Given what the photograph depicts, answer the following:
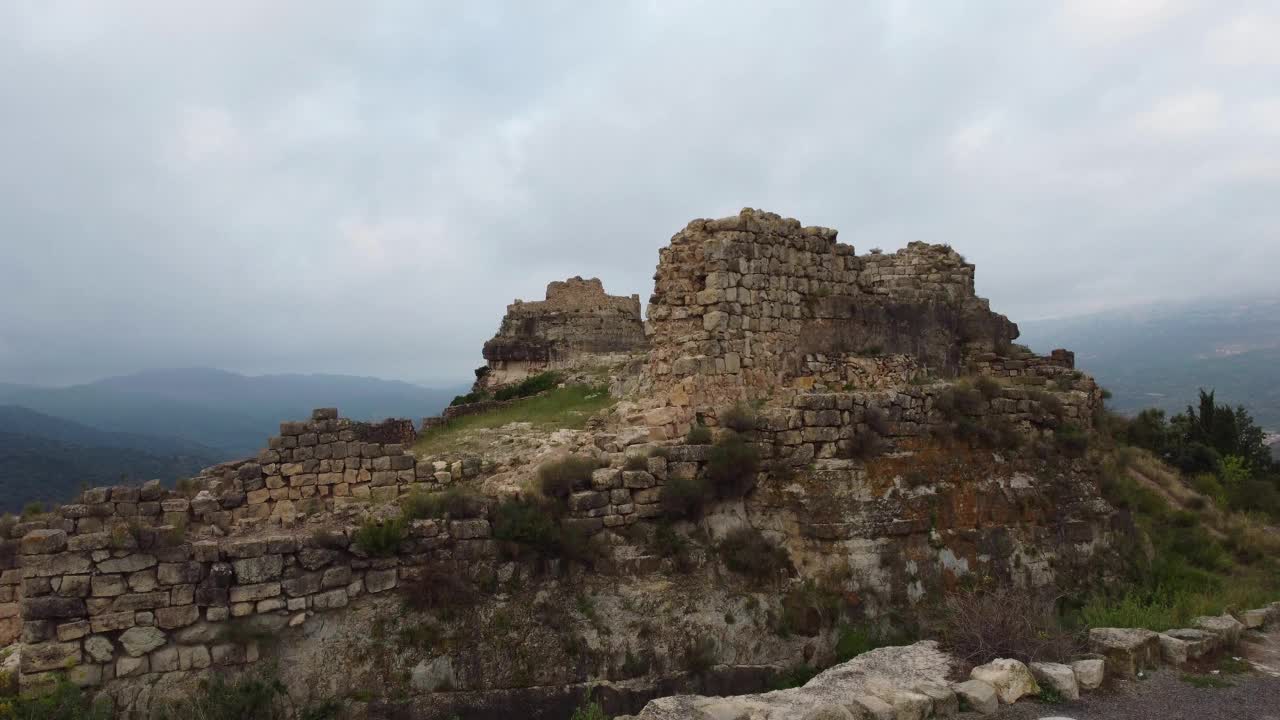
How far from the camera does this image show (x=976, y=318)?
550 inches

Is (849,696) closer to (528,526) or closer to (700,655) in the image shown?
(700,655)

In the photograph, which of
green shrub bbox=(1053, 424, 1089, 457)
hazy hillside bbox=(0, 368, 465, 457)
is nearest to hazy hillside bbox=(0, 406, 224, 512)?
green shrub bbox=(1053, 424, 1089, 457)

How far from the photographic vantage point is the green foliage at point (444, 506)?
6879 millimetres

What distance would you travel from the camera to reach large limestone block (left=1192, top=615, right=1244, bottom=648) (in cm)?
661

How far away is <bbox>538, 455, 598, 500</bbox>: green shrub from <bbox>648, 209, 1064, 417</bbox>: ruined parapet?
2.11 meters

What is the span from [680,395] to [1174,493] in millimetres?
10394

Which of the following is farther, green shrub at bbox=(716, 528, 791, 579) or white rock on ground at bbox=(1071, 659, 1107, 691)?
green shrub at bbox=(716, 528, 791, 579)

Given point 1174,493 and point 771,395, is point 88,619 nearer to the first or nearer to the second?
point 771,395

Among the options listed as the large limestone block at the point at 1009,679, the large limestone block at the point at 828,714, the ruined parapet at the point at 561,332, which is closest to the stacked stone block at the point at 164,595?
the large limestone block at the point at 828,714

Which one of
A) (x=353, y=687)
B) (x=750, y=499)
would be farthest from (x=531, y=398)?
(x=353, y=687)

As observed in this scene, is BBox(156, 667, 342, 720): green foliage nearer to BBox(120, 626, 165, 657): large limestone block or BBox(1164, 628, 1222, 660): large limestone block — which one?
BBox(120, 626, 165, 657): large limestone block

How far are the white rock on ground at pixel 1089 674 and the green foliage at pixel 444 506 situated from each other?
5.19 m

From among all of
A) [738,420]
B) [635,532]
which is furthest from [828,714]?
[738,420]

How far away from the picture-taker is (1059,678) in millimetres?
5406
